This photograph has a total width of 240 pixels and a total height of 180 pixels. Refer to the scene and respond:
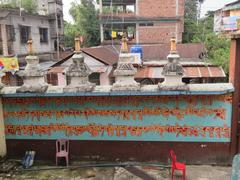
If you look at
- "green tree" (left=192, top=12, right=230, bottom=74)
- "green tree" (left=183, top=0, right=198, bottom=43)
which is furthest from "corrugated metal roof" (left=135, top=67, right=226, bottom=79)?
"green tree" (left=183, top=0, right=198, bottom=43)

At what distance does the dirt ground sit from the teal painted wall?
0.67m

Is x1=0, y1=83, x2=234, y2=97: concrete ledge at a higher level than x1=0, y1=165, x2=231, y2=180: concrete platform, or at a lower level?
higher

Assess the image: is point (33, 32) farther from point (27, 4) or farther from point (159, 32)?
point (159, 32)

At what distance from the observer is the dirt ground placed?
19.0ft

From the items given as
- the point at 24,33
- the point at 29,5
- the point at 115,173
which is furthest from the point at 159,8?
the point at 115,173

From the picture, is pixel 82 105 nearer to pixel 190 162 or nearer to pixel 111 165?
pixel 111 165

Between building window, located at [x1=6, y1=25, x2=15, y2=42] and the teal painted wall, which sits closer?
the teal painted wall

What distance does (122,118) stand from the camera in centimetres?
637

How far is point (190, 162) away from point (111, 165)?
1.85m

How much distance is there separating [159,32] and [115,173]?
2363 cm

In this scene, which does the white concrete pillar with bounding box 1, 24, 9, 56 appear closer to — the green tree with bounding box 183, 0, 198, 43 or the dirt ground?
the dirt ground

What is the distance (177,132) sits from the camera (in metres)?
6.25

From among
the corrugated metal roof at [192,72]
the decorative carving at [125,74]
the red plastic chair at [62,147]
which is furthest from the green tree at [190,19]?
the red plastic chair at [62,147]

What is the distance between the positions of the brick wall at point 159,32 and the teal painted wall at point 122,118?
876 inches
